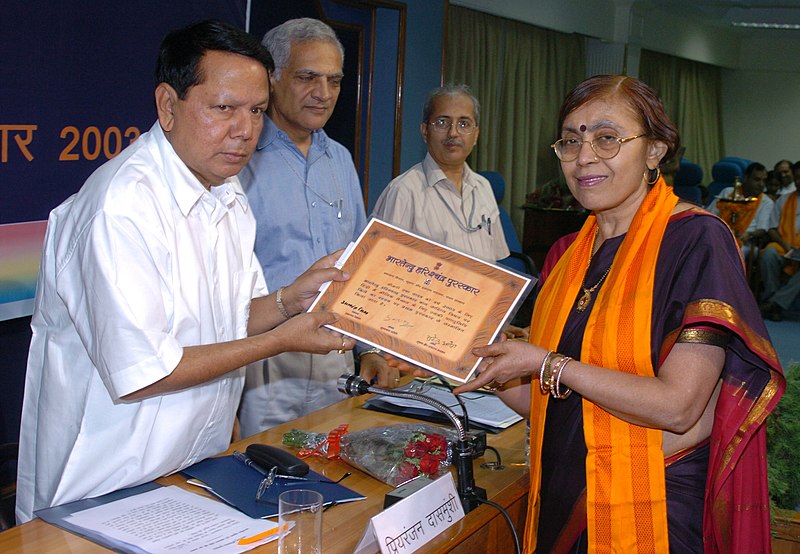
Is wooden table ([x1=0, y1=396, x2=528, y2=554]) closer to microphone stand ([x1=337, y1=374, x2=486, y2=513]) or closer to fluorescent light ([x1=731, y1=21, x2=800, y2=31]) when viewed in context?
microphone stand ([x1=337, y1=374, x2=486, y2=513])

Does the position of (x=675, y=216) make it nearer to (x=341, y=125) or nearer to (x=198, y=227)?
(x=198, y=227)

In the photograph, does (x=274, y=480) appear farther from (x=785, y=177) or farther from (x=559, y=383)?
(x=785, y=177)

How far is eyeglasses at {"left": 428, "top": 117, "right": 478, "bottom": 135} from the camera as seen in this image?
13.1 ft

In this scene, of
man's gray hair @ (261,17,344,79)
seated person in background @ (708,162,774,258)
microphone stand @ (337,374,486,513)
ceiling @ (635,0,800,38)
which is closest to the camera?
microphone stand @ (337,374,486,513)

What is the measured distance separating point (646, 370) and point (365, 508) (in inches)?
26.7

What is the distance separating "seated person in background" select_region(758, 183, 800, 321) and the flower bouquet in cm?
860

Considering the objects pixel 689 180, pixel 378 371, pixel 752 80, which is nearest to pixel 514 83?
pixel 689 180

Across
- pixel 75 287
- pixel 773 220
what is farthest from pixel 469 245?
pixel 773 220

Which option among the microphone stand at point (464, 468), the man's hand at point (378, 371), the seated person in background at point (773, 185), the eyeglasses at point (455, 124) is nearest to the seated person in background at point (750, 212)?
the seated person in background at point (773, 185)

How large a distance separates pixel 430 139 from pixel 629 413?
2.44m

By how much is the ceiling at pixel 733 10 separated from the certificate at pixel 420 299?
10.5 meters

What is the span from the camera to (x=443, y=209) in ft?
12.9

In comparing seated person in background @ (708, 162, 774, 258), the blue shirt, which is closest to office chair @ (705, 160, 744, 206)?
seated person in background @ (708, 162, 774, 258)
